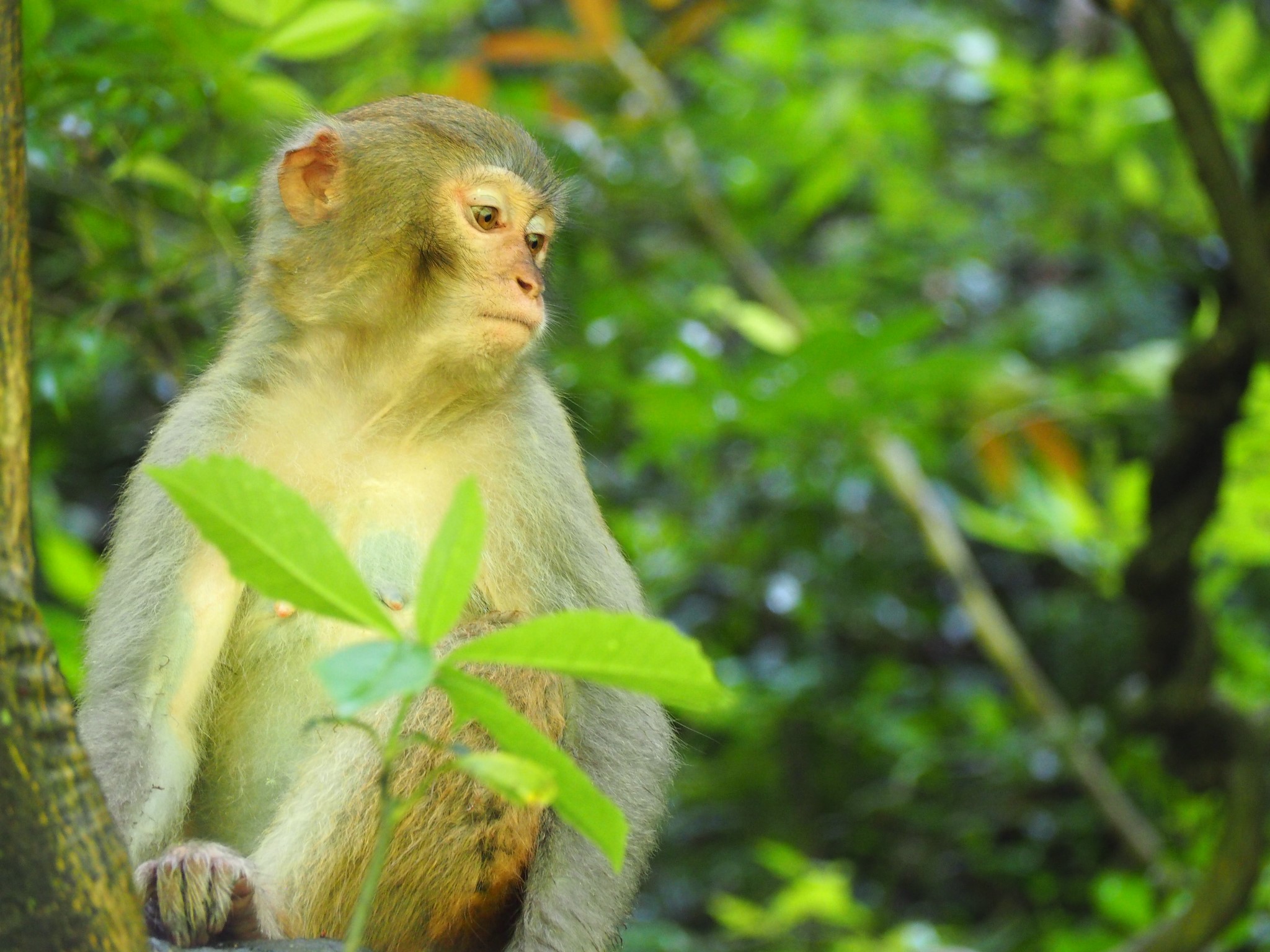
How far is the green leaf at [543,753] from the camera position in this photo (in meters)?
1.10

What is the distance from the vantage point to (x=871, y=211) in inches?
273

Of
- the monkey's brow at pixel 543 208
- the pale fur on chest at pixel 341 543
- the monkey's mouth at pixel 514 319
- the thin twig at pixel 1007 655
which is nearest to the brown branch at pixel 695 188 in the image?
the thin twig at pixel 1007 655

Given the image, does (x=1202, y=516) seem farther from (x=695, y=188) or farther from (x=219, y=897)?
(x=219, y=897)

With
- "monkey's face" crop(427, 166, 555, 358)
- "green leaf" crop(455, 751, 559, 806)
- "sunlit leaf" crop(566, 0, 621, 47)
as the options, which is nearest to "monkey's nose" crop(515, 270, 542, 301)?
"monkey's face" crop(427, 166, 555, 358)

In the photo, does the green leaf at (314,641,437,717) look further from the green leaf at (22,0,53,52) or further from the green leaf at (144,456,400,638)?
the green leaf at (22,0,53,52)

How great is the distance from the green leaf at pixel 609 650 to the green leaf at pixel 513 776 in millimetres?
93

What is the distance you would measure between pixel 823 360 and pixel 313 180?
146cm

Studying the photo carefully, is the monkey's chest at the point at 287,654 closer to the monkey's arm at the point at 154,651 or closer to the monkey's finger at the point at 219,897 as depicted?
the monkey's arm at the point at 154,651

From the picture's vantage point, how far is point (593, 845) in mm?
2438

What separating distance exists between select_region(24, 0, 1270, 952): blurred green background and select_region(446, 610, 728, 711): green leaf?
6.62ft

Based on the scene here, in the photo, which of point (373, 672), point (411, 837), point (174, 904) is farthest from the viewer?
point (411, 837)

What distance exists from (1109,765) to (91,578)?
3.68m

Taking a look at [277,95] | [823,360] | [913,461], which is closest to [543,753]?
[277,95]

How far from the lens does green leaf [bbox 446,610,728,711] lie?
3.46 ft
